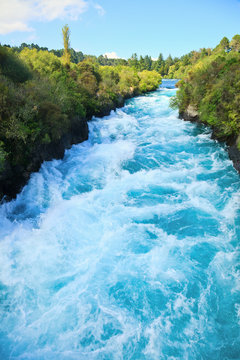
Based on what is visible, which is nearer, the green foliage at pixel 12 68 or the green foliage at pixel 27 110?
the green foliage at pixel 27 110

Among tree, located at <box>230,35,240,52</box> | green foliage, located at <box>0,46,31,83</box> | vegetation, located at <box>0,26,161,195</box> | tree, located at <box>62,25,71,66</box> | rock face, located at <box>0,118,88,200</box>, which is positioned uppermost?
tree, located at <box>230,35,240,52</box>

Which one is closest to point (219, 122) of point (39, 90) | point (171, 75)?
point (39, 90)

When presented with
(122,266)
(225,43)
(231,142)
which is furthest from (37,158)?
(225,43)

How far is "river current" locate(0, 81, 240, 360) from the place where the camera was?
21.6 feet

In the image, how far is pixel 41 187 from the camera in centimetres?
1369

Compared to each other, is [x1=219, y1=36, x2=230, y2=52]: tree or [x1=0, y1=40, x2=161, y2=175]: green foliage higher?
[x1=219, y1=36, x2=230, y2=52]: tree

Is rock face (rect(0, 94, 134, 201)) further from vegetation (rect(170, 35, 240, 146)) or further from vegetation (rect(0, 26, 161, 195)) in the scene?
vegetation (rect(170, 35, 240, 146))

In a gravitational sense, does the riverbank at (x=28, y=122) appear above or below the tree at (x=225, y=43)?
below

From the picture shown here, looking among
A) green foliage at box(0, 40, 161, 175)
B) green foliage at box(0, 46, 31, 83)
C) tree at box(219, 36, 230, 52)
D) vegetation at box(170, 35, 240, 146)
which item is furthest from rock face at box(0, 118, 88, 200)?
tree at box(219, 36, 230, 52)

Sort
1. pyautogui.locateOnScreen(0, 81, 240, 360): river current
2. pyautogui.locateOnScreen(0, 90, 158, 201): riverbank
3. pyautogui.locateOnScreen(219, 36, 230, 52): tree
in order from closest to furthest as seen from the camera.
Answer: pyautogui.locateOnScreen(0, 81, 240, 360): river current, pyautogui.locateOnScreen(0, 90, 158, 201): riverbank, pyautogui.locateOnScreen(219, 36, 230, 52): tree

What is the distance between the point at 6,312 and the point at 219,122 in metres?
18.6

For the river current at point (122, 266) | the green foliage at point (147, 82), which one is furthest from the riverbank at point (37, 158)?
the green foliage at point (147, 82)

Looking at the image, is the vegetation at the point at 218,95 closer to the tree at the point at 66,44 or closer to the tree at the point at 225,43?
the tree at the point at 66,44

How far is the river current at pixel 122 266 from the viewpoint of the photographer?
6.57 m
